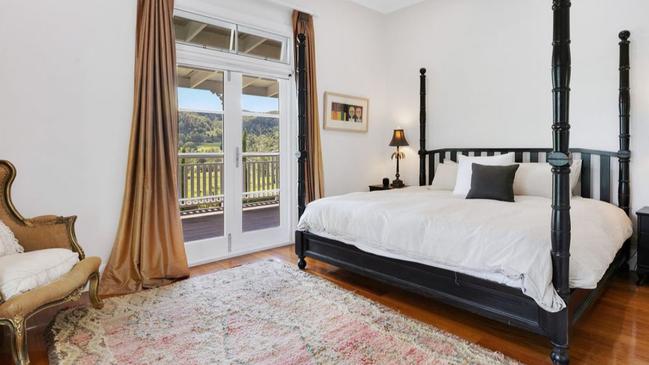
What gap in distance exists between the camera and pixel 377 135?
207 inches

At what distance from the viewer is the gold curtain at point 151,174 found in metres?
3.06

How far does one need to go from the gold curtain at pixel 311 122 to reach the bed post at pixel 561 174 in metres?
2.80

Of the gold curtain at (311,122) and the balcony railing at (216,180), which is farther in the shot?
the gold curtain at (311,122)

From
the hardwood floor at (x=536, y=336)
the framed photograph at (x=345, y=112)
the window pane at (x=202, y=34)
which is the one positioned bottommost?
the hardwood floor at (x=536, y=336)

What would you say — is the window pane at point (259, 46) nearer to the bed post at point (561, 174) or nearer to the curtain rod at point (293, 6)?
the curtain rod at point (293, 6)

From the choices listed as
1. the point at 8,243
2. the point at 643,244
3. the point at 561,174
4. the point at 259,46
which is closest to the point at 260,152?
the point at 259,46

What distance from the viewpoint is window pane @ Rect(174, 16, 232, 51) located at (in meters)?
3.48

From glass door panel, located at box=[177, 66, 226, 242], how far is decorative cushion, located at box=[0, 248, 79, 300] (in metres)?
1.37

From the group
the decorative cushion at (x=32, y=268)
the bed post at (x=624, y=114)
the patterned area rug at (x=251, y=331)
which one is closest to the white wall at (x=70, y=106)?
the decorative cushion at (x=32, y=268)

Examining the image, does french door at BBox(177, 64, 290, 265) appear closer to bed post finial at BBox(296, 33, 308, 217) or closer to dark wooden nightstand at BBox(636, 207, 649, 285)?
bed post finial at BBox(296, 33, 308, 217)

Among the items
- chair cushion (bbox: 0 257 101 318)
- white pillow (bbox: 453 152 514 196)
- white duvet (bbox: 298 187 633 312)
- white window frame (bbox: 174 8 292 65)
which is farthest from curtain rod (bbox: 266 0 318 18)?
chair cushion (bbox: 0 257 101 318)

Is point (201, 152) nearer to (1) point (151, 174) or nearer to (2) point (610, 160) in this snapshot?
(1) point (151, 174)

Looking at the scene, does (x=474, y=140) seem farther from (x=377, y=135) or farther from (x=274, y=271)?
(x=274, y=271)

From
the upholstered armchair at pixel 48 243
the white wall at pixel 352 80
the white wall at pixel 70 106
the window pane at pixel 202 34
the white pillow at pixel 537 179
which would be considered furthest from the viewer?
the white wall at pixel 352 80
